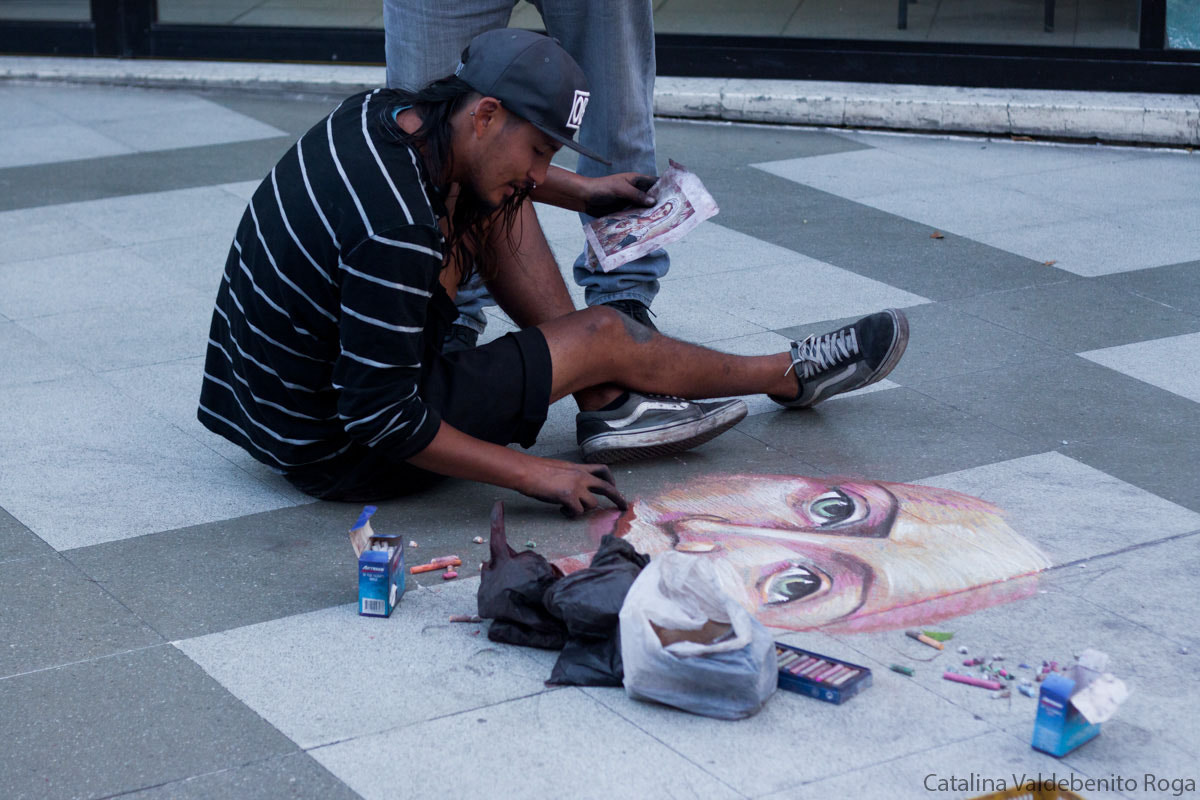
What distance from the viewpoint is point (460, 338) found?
12.9ft

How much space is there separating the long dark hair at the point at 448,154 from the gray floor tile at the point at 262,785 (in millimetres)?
1162

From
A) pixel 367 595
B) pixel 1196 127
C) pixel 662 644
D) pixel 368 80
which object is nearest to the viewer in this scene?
pixel 662 644

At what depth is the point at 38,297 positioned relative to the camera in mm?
4633

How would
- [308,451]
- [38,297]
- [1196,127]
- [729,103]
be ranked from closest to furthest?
[308,451] → [38,297] → [1196,127] → [729,103]

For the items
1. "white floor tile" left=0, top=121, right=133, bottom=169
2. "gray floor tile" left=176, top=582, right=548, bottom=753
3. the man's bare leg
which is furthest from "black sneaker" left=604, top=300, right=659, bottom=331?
"white floor tile" left=0, top=121, right=133, bottom=169

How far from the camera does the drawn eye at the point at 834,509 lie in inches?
122

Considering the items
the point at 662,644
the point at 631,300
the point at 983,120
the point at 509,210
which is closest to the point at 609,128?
the point at 631,300

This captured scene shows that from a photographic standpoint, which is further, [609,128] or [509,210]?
[609,128]

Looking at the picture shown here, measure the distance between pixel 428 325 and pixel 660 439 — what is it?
0.62 metres

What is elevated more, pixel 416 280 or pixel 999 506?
pixel 416 280

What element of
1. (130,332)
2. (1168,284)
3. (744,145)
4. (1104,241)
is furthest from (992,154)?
(130,332)

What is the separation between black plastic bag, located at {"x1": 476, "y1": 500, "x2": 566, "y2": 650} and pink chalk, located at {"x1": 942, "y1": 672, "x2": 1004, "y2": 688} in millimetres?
664

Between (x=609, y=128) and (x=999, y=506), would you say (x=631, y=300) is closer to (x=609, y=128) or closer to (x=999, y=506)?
(x=609, y=128)

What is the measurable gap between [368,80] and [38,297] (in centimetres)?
321
